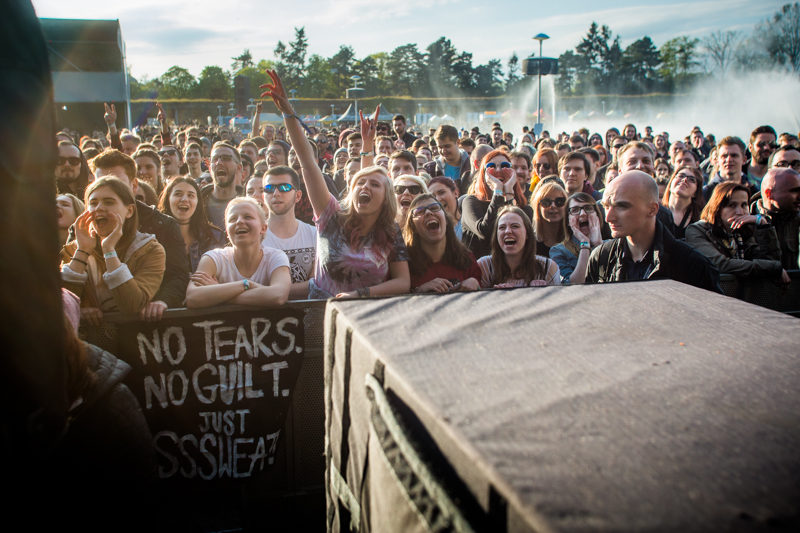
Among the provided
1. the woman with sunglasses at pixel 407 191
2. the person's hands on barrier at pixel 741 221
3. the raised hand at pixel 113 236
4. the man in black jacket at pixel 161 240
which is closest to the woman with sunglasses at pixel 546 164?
the woman with sunglasses at pixel 407 191

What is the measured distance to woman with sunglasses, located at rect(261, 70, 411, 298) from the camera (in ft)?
11.2

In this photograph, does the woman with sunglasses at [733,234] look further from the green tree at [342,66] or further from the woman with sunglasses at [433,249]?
the green tree at [342,66]

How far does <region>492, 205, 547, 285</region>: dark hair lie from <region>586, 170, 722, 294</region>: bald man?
0.53 metres

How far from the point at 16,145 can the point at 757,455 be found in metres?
1.31

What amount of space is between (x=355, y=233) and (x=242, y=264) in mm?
750

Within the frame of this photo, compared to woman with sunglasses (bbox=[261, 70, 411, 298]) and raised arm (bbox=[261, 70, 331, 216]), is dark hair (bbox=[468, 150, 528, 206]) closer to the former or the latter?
woman with sunglasses (bbox=[261, 70, 411, 298])

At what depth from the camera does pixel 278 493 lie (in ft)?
9.30

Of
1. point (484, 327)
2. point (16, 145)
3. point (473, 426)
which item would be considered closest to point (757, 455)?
point (473, 426)

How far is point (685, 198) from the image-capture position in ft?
16.8

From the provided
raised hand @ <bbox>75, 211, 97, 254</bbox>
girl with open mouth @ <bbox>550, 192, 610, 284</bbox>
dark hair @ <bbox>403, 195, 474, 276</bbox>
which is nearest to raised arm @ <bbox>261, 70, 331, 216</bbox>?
dark hair @ <bbox>403, 195, 474, 276</bbox>

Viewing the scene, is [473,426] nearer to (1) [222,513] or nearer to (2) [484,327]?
(2) [484,327]

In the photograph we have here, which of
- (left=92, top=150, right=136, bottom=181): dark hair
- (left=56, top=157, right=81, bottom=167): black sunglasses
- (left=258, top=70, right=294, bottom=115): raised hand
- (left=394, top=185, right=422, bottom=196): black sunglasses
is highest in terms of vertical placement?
(left=258, top=70, right=294, bottom=115): raised hand

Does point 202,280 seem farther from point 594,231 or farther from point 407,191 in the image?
point 594,231

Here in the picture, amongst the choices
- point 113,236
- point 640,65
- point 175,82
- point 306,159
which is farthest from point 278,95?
point 175,82
